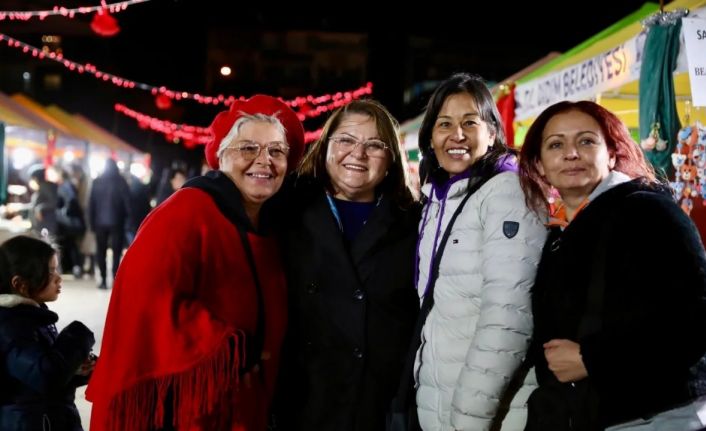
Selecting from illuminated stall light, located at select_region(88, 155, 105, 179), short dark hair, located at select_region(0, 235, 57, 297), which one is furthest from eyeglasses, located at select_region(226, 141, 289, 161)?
illuminated stall light, located at select_region(88, 155, 105, 179)

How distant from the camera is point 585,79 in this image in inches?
216

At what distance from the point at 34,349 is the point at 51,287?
13.5 inches

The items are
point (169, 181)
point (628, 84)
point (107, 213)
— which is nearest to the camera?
point (628, 84)

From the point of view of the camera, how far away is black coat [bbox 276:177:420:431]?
2521 mm

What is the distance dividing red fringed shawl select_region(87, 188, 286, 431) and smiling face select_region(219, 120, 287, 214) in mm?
296

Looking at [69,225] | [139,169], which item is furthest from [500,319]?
[139,169]

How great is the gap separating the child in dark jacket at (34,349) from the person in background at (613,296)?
6.00 feet

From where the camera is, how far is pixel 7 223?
995 centimetres

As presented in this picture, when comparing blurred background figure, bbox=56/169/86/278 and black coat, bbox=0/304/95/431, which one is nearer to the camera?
black coat, bbox=0/304/95/431

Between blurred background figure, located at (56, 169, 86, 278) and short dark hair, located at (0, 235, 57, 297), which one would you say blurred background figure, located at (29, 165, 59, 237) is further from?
short dark hair, located at (0, 235, 57, 297)

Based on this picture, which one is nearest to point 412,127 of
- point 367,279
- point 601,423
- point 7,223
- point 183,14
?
point 7,223

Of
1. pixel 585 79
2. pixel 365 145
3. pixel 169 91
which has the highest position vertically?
pixel 169 91

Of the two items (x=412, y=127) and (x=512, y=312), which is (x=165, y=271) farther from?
(x=412, y=127)

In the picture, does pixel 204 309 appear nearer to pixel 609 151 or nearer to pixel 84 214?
pixel 609 151
